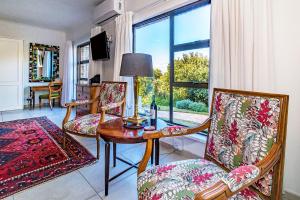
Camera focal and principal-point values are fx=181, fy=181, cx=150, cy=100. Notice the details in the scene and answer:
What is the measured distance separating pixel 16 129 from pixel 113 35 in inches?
101

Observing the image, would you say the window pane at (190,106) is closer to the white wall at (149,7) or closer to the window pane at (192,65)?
the window pane at (192,65)

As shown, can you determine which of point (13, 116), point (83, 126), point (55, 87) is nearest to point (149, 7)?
point (83, 126)

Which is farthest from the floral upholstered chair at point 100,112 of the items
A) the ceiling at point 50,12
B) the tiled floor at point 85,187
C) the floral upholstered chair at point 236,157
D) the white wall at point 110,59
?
the ceiling at point 50,12

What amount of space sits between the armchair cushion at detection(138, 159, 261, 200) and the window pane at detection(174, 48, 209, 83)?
1.44 meters

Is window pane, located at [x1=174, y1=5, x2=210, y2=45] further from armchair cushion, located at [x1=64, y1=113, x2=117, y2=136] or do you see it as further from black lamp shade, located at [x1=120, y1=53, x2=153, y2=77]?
armchair cushion, located at [x1=64, y1=113, x2=117, y2=136]

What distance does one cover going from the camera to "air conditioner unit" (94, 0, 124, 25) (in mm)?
3215

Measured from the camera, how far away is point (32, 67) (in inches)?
227

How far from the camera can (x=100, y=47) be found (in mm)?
3730

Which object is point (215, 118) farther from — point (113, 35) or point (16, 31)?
A: point (16, 31)

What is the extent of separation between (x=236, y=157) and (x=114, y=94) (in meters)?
1.91

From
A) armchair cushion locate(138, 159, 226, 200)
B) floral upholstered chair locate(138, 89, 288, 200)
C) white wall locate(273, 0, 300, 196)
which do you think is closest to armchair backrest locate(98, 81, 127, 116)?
floral upholstered chair locate(138, 89, 288, 200)

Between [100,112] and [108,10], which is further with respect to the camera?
[108,10]

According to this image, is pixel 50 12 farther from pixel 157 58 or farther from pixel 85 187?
pixel 85 187

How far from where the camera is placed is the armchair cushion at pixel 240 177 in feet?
2.17
